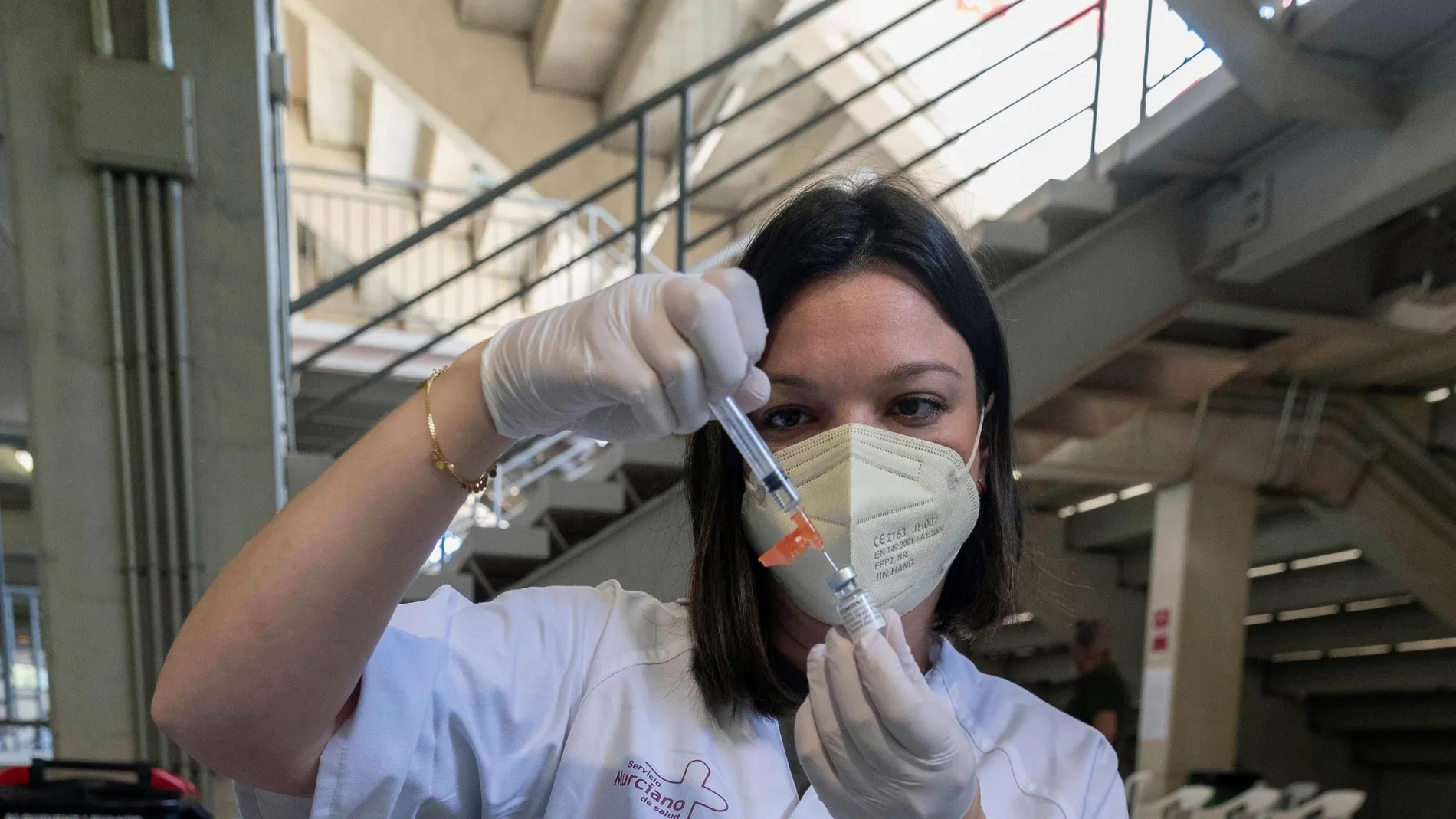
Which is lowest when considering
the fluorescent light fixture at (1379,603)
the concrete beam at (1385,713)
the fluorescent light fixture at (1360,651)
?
the concrete beam at (1385,713)

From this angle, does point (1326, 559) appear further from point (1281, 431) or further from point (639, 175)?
point (639, 175)

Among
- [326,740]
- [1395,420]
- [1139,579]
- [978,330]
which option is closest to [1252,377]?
[1395,420]

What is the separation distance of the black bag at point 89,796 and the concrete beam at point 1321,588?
5.47 metres

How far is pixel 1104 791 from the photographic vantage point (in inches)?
44.9

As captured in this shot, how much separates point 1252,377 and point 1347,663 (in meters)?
3.06

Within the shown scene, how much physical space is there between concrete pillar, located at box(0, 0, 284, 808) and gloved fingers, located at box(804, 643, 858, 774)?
2151 millimetres

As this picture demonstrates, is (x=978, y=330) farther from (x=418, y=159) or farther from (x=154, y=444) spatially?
(x=418, y=159)

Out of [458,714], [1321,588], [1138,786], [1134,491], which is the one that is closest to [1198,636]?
[1138,786]

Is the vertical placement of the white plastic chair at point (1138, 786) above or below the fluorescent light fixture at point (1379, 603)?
below

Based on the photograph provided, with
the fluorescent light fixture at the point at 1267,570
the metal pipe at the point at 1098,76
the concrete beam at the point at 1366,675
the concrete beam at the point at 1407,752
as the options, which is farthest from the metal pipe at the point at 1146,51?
the concrete beam at the point at 1407,752

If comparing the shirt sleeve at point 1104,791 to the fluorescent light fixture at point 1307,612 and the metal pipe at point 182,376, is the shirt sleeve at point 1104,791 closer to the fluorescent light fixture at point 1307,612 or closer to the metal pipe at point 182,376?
the metal pipe at point 182,376

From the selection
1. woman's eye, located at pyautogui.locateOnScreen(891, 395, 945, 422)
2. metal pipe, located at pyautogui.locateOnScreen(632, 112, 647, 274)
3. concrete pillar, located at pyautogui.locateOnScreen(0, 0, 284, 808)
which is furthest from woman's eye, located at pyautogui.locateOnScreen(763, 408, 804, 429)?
metal pipe, located at pyautogui.locateOnScreen(632, 112, 647, 274)

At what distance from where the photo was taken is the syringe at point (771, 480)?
90cm

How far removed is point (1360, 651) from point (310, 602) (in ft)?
23.7
